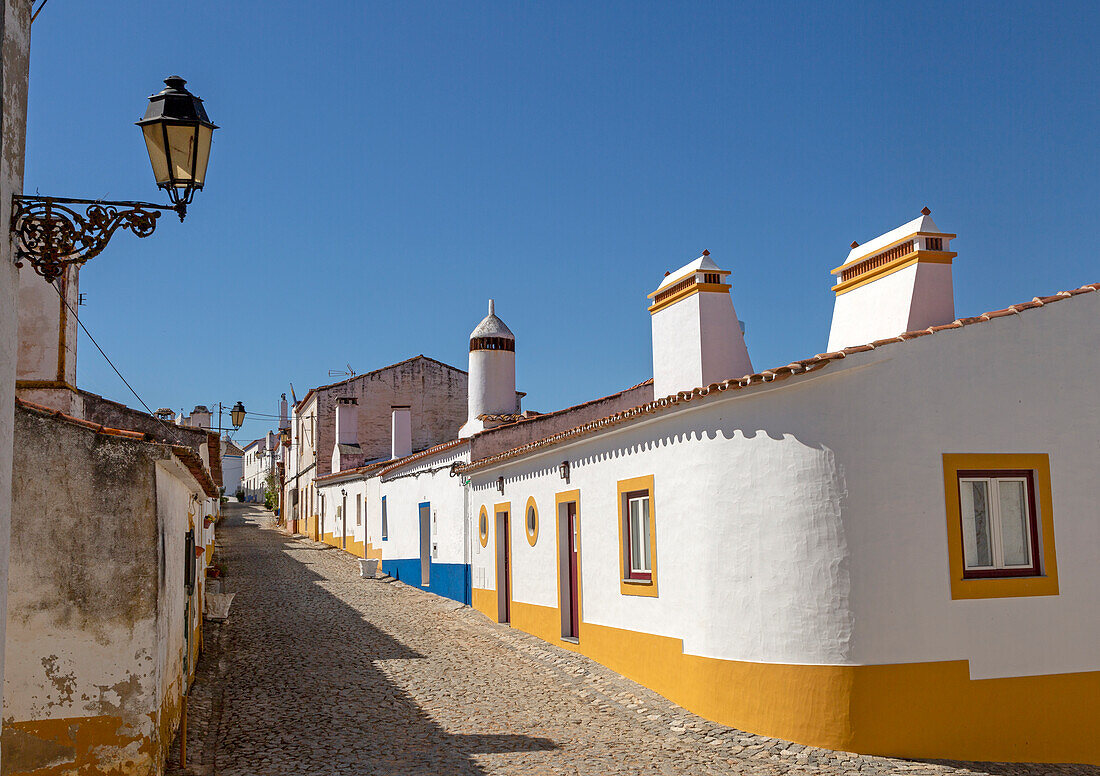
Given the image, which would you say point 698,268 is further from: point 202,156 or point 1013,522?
point 202,156

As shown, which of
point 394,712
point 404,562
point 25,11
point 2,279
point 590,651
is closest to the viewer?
point 2,279

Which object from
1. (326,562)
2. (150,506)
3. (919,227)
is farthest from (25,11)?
(326,562)

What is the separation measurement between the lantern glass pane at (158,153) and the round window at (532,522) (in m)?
10.6

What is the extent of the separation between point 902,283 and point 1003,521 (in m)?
2.87

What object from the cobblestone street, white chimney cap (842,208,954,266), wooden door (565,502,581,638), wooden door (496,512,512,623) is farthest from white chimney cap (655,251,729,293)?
wooden door (496,512,512,623)

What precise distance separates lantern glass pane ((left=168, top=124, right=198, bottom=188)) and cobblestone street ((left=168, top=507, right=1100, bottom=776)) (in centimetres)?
515

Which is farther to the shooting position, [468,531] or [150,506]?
[468,531]

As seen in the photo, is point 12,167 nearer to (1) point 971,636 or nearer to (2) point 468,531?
(1) point 971,636

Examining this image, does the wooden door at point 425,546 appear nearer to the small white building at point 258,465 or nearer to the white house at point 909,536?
the white house at point 909,536

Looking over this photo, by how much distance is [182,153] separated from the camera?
219 inches

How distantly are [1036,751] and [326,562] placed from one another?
73.1 ft

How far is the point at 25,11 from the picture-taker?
516 cm

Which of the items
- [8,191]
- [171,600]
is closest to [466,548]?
[171,600]

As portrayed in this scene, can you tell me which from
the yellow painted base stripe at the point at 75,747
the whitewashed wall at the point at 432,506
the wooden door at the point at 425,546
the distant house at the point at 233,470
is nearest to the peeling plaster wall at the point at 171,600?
the yellow painted base stripe at the point at 75,747
